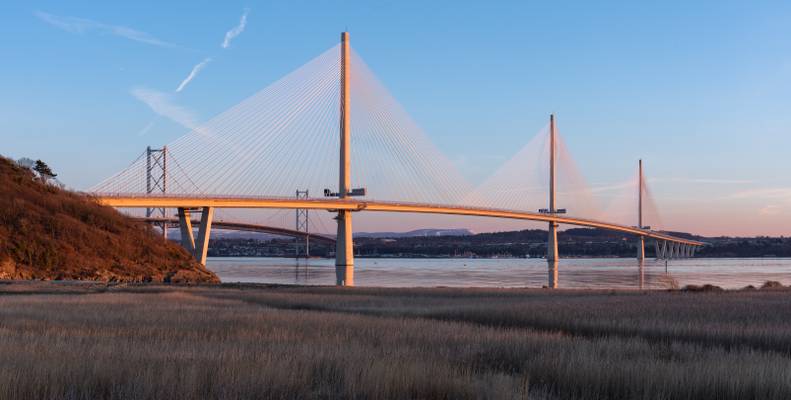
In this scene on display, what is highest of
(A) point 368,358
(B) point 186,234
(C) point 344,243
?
(B) point 186,234

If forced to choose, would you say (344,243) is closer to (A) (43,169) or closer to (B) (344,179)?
(B) (344,179)

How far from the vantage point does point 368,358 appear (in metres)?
8.59

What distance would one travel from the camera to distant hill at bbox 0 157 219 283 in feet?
131

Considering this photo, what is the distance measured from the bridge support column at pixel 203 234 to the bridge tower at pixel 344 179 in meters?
11.9

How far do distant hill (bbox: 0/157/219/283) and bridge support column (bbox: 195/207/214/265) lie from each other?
369 inches

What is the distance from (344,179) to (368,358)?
59196 mm

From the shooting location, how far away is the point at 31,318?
14359 millimetres

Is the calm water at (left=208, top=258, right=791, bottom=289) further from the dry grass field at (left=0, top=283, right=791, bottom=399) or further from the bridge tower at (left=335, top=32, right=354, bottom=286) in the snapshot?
the dry grass field at (left=0, top=283, right=791, bottom=399)

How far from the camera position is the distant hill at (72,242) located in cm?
4006

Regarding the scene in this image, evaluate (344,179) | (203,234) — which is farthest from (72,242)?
(344,179)

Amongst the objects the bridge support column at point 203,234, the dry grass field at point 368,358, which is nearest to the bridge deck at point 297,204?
the bridge support column at point 203,234

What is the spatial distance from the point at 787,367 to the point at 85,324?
11.2 metres

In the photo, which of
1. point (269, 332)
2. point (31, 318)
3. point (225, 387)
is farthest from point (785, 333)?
point (31, 318)

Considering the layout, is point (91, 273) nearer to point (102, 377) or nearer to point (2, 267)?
point (2, 267)
